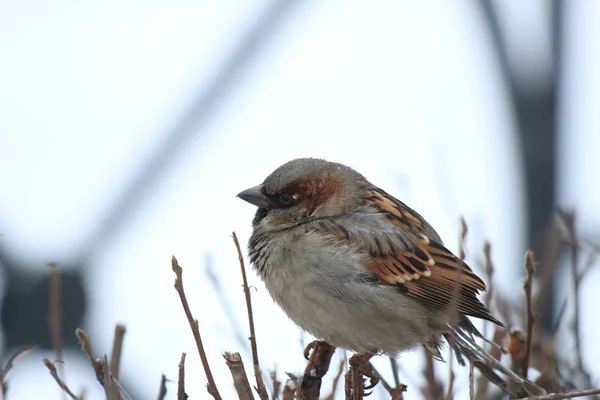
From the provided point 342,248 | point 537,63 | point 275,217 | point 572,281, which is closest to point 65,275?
point 275,217

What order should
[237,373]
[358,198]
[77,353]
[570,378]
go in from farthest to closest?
[77,353] < [358,198] < [570,378] < [237,373]

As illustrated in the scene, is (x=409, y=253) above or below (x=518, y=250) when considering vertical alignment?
below

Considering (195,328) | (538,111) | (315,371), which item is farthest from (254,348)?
(538,111)

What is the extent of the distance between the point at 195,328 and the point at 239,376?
21cm

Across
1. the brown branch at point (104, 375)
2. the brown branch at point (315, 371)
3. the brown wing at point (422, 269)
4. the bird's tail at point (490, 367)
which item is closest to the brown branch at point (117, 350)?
the brown branch at point (104, 375)

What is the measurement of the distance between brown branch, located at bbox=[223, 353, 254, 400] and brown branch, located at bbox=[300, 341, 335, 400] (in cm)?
37

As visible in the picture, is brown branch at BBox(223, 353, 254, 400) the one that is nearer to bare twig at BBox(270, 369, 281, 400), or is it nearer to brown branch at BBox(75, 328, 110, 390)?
bare twig at BBox(270, 369, 281, 400)

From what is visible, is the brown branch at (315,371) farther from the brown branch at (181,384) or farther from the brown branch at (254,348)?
the brown branch at (181,384)

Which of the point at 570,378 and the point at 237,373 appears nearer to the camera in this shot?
the point at 237,373

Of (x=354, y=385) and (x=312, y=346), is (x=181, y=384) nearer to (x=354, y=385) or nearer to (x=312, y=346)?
(x=354, y=385)

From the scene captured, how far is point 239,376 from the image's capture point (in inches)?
98.7

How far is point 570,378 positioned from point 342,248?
978 mm

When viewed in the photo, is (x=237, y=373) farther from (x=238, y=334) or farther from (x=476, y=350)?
(x=476, y=350)

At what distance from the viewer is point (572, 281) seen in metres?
3.39
